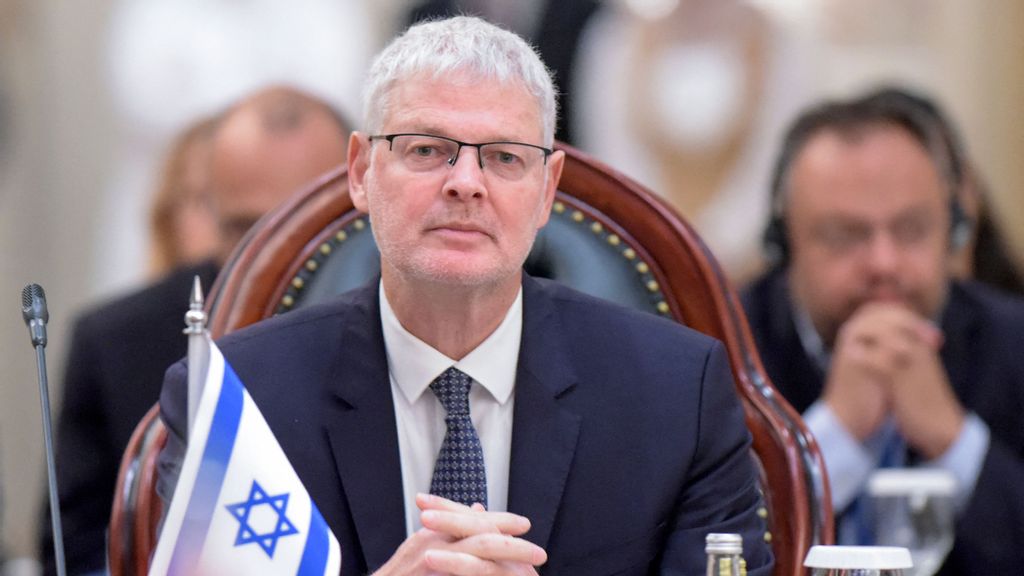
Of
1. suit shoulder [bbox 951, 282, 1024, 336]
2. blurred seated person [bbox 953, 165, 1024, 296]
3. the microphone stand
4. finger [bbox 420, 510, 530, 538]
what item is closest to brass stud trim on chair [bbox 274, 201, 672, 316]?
finger [bbox 420, 510, 530, 538]

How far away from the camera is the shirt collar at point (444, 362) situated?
215 cm

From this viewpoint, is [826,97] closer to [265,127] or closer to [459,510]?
[265,127]

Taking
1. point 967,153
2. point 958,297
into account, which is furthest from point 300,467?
point 967,153

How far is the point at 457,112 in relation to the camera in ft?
6.75

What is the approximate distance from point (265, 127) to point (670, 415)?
241 centimetres

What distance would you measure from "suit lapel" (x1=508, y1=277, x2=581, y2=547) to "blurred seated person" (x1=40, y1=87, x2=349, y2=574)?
5.74ft

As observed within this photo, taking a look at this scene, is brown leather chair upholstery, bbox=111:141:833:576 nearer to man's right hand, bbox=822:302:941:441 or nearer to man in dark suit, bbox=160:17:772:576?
man in dark suit, bbox=160:17:772:576

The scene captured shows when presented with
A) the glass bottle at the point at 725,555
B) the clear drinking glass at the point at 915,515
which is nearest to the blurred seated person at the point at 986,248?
the clear drinking glass at the point at 915,515

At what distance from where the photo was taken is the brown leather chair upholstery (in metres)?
2.35

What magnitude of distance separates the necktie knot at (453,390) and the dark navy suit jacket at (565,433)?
0.24 ft

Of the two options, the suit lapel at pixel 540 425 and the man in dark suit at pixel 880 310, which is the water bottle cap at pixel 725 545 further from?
the man in dark suit at pixel 880 310

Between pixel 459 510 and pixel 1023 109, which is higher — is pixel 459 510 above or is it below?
below

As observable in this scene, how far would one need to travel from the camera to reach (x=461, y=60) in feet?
6.79

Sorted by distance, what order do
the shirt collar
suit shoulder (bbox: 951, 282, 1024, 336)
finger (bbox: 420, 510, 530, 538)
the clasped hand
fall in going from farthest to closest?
1. suit shoulder (bbox: 951, 282, 1024, 336)
2. the clasped hand
3. the shirt collar
4. finger (bbox: 420, 510, 530, 538)
